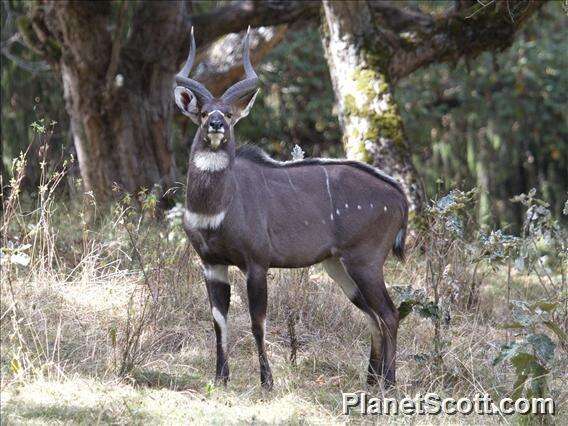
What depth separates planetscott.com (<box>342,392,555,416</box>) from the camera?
5535mm

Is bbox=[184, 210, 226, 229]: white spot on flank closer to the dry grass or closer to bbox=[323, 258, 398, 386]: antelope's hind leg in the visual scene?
the dry grass

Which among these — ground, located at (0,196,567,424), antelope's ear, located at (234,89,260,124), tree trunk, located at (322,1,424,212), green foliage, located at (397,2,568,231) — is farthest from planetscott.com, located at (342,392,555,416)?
green foliage, located at (397,2,568,231)

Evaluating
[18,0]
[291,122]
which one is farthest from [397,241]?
[291,122]

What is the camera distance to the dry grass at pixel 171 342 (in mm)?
5434

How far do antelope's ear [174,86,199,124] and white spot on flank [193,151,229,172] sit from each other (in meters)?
0.27

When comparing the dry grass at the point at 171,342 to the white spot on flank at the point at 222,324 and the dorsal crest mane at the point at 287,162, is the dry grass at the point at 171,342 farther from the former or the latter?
the dorsal crest mane at the point at 287,162

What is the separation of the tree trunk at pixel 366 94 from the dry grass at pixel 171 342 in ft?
3.51

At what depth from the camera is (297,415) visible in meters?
5.51

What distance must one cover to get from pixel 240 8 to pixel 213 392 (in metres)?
6.44

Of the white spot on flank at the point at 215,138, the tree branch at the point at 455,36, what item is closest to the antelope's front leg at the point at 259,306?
the white spot on flank at the point at 215,138

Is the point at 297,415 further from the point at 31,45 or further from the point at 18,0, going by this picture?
the point at 18,0

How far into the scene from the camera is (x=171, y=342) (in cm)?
675

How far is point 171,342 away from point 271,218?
4.10ft

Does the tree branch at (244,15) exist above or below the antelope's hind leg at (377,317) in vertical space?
above
